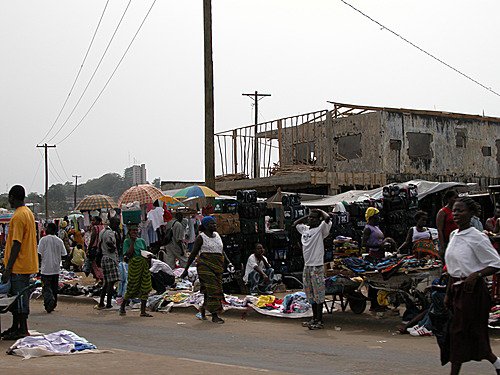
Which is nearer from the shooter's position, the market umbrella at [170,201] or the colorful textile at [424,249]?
the colorful textile at [424,249]

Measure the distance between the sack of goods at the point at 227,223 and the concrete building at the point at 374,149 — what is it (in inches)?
547

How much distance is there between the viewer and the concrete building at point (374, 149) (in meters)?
33.8

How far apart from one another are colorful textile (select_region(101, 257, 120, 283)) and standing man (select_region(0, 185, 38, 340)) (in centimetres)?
525

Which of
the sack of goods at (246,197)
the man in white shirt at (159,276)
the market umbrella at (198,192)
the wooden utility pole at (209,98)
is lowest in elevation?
the man in white shirt at (159,276)

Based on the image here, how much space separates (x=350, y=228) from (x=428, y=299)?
7.02 m

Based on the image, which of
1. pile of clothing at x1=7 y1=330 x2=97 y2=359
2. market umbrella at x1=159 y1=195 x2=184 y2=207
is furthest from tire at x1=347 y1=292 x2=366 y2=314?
market umbrella at x1=159 y1=195 x2=184 y2=207

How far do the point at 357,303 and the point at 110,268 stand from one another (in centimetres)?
523

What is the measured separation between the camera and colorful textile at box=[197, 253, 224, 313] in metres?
13.3

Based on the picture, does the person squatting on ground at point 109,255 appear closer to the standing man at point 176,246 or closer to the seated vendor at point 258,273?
the seated vendor at point 258,273

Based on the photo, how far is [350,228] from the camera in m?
18.5

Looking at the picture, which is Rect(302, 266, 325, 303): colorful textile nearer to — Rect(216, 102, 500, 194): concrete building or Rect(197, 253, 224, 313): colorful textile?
Rect(197, 253, 224, 313): colorful textile

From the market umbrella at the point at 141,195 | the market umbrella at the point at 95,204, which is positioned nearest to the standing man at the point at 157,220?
the market umbrella at the point at 141,195

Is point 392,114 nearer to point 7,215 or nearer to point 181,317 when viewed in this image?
point 7,215

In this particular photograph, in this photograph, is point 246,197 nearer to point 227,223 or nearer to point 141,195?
point 227,223
